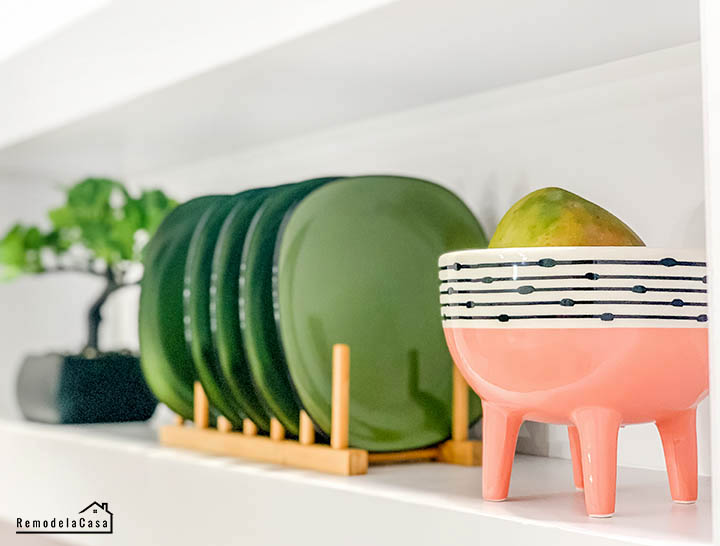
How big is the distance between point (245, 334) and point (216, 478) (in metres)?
0.14

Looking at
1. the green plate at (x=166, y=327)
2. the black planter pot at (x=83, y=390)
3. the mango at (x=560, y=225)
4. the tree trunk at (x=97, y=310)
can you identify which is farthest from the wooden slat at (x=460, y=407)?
the tree trunk at (x=97, y=310)

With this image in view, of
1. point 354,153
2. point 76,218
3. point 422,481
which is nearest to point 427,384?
point 422,481

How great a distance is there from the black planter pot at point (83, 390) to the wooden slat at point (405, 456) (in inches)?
21.7

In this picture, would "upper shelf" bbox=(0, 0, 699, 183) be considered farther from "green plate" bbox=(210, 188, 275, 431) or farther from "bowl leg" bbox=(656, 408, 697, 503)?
"bowl leg" bbox=(656, 408, 697, 503)

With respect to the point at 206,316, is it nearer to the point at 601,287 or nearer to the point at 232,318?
the point at 232,318

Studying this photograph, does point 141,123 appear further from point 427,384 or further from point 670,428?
→ point 670,428

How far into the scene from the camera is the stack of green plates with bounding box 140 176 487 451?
2.76ft

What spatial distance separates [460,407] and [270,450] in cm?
19

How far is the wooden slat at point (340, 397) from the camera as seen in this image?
792 mm

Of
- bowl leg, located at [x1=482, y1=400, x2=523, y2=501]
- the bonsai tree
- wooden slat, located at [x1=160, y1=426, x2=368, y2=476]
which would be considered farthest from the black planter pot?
bowl leg, located at [x1=482, y1=400, x2=523, y2=501]

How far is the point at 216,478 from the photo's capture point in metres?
0.81

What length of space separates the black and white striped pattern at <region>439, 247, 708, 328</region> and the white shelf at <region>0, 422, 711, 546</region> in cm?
13

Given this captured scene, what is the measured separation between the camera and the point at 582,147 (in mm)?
902

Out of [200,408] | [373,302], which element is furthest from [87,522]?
[373,302]
